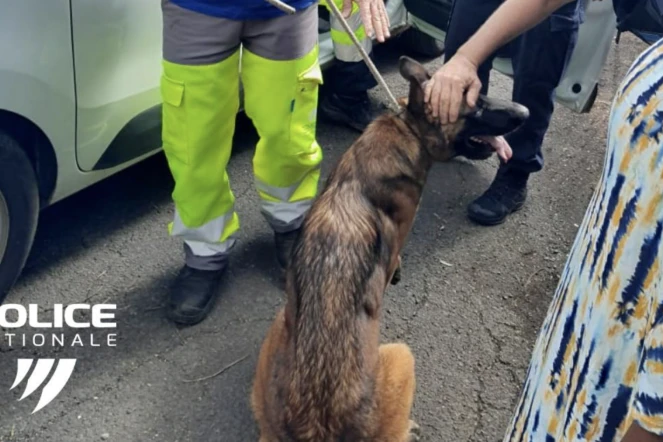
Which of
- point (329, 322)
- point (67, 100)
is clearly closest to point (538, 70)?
point (329, 322)

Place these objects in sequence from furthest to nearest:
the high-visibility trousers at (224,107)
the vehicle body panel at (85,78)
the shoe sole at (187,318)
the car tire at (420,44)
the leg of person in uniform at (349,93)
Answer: the car tire at (420,44) < the leg of person in uniform at (349,93) < the shoe sole at (187,318) < the high-visibility trousers at (224,107) < the vehicle body panel at (85,78)

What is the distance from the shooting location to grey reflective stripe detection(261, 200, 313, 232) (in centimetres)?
320

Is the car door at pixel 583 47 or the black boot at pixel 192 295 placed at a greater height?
the car door at pixel 583 47

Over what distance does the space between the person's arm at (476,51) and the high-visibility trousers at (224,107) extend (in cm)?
58

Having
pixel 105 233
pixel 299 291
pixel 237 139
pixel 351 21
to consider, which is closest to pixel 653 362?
pixel 299 291

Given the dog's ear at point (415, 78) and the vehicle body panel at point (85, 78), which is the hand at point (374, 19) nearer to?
the dog's ear at point (415, 78)

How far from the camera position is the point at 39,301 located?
3.01 meters

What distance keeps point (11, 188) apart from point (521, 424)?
2.12m

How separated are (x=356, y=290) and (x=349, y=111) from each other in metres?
2.26

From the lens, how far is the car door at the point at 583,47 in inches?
144

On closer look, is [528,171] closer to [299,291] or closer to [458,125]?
[458,125]

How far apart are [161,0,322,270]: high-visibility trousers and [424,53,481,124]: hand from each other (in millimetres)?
595

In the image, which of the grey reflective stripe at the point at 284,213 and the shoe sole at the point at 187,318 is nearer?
the shoe sole at the point at 187,318

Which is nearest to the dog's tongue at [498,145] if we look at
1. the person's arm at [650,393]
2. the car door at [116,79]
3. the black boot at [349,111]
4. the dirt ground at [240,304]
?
the dirt ground at [240,304]
